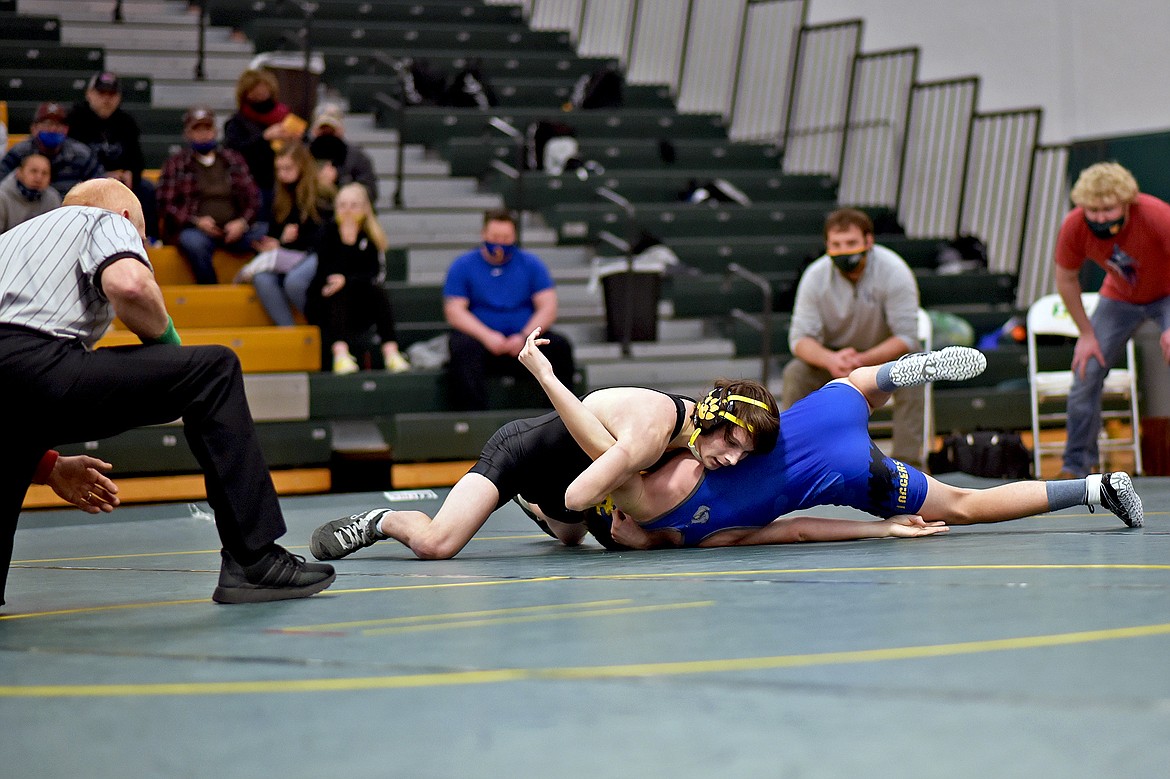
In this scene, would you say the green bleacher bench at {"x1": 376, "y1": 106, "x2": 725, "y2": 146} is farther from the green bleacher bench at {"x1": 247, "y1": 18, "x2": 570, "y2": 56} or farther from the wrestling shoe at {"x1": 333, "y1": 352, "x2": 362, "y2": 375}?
the wrestling shoe at {"x1": 333, "y1": 352, "x2": 362, "y2": 375}

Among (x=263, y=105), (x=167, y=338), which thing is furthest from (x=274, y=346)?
(x=167, y=338)

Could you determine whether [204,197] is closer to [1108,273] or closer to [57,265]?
[1108,273]

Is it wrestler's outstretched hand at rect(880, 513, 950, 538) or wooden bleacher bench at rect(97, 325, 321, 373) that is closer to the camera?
wrestler's outstretched hand at rect(880, 513, 950, 538)

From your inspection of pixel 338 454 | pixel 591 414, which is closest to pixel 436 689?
pixel 591 414

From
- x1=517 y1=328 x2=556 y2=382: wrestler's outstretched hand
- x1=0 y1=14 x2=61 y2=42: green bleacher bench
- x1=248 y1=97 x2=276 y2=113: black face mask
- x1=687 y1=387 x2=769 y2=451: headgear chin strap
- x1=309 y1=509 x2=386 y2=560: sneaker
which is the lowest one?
x1=309 y1=509 x2=386 y2=560: sneaker

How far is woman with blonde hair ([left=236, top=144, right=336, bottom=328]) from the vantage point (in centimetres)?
854

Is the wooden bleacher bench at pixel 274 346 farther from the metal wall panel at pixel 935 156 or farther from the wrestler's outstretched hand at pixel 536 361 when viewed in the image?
the metal wall panel at pixel 935 156

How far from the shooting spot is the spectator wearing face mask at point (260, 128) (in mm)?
9328

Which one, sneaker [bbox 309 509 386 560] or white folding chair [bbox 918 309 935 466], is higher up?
white folding chair [bbox 918 309 935 466]

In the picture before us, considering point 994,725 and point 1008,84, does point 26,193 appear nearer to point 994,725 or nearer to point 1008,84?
point 994,725

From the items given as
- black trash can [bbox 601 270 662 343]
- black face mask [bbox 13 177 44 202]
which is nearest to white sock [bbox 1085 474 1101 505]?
black trash can [bbox 601 270 662 343]

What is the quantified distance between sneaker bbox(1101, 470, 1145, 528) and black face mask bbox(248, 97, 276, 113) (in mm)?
6829

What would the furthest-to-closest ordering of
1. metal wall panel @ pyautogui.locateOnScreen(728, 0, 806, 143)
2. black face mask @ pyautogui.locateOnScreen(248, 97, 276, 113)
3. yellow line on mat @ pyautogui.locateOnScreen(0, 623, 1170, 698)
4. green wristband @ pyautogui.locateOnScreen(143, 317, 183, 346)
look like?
metal wall panel @ pyautogui.locateOnScreen(728, 0, 806, 143) < black face mask @ pyautogui.locateOnScreen(248, 97, 276, 113) < green wristband @ pyautogui.locateOnScreen(143, 317, 183, 346) < yellow line on mat @ pyautogui.locateOnScreen(0, 623, 1170, 698)

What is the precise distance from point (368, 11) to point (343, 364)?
5.96m
